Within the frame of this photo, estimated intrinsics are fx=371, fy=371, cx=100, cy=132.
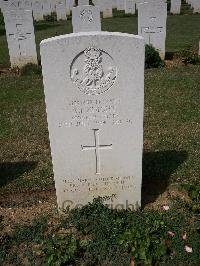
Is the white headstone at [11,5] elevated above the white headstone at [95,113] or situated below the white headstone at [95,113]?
above

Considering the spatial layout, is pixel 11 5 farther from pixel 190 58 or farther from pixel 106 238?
pixel 106 238

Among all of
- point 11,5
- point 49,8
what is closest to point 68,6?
point 49,8

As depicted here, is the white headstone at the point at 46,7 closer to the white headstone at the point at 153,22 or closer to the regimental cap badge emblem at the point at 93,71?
the white headstone at the point at 153,22

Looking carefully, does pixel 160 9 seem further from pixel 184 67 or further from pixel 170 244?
pixel 170 244

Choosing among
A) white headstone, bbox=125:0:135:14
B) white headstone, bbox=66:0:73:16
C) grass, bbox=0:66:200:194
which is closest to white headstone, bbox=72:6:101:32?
grass, bbox=0:66:200:194

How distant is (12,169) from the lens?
19.5ft

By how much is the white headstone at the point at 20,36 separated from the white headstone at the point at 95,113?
7781mm

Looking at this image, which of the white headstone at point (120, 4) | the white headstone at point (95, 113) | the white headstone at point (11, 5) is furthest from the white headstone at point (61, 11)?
the white headstone at point (95, 113)

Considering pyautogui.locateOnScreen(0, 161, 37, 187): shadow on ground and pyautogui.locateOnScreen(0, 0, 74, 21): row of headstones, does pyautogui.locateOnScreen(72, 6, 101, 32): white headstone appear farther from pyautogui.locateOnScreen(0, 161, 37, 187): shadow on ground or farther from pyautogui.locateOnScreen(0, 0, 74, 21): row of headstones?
pyautogui.locateOnScreen(0, 0, 74, 21): row of headstones

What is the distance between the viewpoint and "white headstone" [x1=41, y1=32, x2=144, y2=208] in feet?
12.4

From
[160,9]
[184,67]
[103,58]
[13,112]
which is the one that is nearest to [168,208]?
[103,58]

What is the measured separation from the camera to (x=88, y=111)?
13.5ft

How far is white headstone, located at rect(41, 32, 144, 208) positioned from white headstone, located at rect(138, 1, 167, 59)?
803 centimetres

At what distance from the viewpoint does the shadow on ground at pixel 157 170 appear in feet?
17.0
